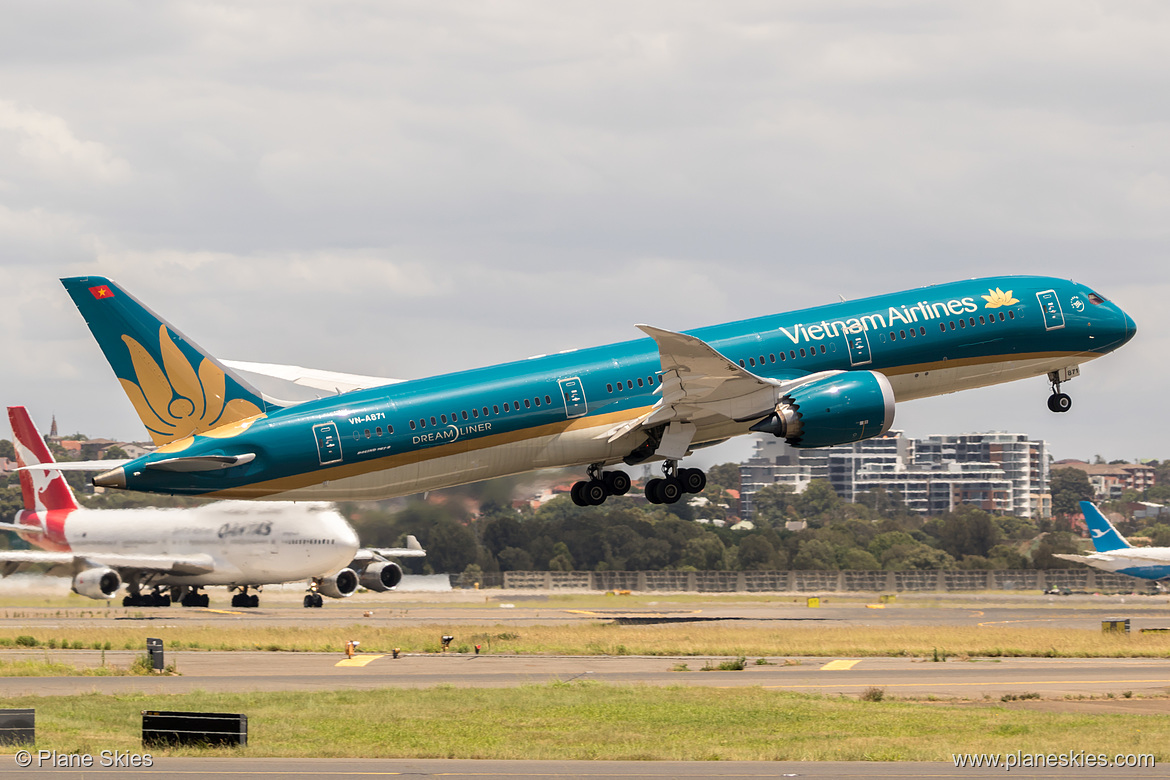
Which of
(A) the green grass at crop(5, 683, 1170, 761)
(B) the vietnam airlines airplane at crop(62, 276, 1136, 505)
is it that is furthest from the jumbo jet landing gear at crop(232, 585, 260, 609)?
(A) the green grass at crop(5, 683, 1170, 761)

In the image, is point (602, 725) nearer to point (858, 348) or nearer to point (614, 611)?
point (858, 348)

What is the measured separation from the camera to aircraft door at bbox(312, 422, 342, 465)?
153ft

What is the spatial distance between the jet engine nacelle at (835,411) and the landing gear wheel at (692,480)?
411 centimetres

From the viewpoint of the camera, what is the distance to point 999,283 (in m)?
53.3

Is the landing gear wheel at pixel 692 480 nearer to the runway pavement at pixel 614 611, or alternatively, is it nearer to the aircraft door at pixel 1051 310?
the aircraft door at pixel 1051 310

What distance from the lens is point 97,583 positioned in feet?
270

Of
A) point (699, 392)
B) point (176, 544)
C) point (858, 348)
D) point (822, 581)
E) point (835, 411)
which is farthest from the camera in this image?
point (822, 581)

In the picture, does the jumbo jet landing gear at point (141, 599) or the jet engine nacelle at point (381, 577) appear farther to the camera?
the jet engine nacelle at point (381, 577)

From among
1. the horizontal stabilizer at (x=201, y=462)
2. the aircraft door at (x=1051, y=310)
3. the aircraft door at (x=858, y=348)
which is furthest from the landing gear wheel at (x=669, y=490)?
the aircraft door at (x=1051, y=310)

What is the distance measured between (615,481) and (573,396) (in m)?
5.29

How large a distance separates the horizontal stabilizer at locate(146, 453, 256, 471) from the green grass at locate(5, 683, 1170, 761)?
8051 millimetres

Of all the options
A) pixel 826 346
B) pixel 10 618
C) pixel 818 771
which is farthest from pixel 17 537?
pixel 818 771

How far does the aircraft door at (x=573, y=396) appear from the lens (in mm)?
49219

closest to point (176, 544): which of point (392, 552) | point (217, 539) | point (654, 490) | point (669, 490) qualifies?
point (217, 539)
